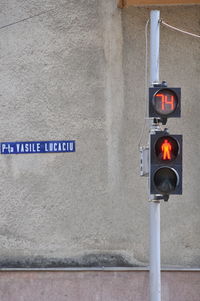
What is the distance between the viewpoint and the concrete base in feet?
31.5

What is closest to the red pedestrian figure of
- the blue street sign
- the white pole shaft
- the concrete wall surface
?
the white pole shaft

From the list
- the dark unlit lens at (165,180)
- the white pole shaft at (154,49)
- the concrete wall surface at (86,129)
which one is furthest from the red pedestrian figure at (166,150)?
the concrete wall surface at (86,129)

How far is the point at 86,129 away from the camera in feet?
31.9

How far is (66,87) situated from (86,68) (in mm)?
411

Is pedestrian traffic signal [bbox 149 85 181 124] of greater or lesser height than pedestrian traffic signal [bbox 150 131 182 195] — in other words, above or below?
above

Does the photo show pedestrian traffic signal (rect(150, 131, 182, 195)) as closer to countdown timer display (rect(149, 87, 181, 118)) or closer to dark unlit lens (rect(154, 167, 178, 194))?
dark unlit lens (rect(154, 167, 178, 194))

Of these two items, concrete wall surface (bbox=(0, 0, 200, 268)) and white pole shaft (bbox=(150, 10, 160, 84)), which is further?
concrete wall surface (bbox=(0, 0, 200, 268))

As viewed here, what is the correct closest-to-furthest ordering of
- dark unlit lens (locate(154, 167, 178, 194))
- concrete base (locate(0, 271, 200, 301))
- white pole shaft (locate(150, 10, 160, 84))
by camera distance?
dark unlit lens (locate(154, 167, 178, 194)) → white pole shaft (locate(150, 10, 160, 84)) → concrete base (locate(0, 271, 200, 301))

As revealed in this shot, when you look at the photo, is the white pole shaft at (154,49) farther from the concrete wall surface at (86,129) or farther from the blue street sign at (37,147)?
the blue street sign at (37,147)

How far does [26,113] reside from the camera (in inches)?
385

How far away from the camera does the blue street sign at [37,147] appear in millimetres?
9695

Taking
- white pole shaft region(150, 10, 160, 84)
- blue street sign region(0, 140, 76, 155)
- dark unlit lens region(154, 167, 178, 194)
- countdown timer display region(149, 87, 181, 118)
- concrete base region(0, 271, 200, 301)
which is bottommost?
concrete base region(0, 271, 200, 301)

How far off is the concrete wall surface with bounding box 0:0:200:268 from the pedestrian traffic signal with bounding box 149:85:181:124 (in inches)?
109

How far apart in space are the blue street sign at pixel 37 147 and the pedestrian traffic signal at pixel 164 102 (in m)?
2.95
